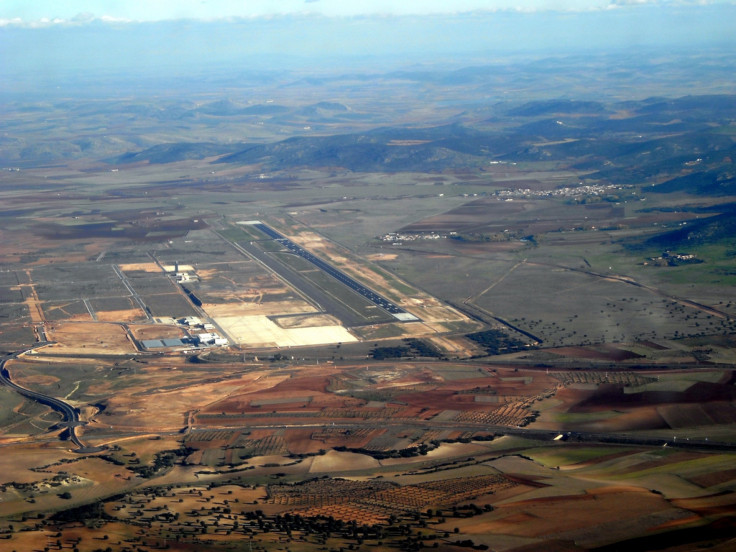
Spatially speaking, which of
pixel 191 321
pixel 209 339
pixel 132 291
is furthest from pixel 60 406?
pixel 132 291

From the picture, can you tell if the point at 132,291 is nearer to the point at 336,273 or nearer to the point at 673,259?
the point at 336,273

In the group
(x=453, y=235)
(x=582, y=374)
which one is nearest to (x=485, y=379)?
(x=582, y=374)

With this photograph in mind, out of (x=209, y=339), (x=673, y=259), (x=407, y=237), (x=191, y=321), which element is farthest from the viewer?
(x=407, y=237)

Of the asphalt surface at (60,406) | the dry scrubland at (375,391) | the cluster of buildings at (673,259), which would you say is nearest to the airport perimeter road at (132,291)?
the dry scrubland at (375,391)

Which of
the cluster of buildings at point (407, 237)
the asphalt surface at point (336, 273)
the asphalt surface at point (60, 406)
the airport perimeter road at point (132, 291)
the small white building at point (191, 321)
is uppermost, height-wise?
the asphalt surface at point (60, 406)

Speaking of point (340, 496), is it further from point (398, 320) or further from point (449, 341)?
point (398, 320)

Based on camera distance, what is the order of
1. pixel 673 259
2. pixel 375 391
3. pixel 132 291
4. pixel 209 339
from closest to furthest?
pixel 375 391 → pixel 209 339 → pixel 132 291 → pixel 673 259

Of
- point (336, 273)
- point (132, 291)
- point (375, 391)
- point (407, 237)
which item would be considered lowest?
point (336, 273)

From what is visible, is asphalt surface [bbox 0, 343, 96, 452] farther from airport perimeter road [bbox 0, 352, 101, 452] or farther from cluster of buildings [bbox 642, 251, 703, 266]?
cluster of buildings [bbox 642, 251, 703, 266]

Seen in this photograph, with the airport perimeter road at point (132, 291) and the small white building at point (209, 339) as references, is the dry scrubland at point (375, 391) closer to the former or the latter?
the airport perimeter road at point (132, 291)

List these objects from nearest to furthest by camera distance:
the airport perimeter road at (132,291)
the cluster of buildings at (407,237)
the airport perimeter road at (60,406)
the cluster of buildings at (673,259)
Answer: the airport perimeter road at (60,406) → the airport perimeter road at (132,291) → the cluster of buildings at (673,259) → the cluster of buildings at (407,237)
